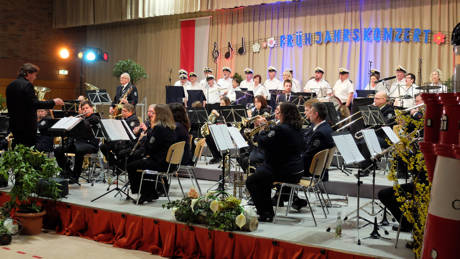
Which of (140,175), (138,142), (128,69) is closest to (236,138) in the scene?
(140,175)

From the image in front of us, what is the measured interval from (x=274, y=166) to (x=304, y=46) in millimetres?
8642

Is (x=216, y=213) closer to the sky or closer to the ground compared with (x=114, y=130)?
closer to the ground

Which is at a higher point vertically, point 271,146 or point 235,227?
point 271,146

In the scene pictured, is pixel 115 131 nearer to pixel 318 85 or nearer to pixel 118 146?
pixel 118 146

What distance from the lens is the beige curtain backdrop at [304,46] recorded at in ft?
39.0

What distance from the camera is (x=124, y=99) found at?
10578mm

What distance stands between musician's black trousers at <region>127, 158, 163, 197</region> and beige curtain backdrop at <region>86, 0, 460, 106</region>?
7.67m

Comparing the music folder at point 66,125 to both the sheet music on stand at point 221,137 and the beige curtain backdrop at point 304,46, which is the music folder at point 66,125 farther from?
the beige curtain backdrop at point 304,46

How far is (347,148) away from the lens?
18.0 feet

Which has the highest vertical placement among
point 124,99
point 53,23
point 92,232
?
point 53,23

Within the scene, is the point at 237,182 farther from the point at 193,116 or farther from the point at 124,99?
the point at 124,99

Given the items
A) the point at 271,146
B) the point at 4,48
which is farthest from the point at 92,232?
the point at 4,48

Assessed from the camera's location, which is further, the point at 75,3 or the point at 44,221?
the point at 75,3

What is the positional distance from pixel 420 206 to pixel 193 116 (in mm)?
6146
